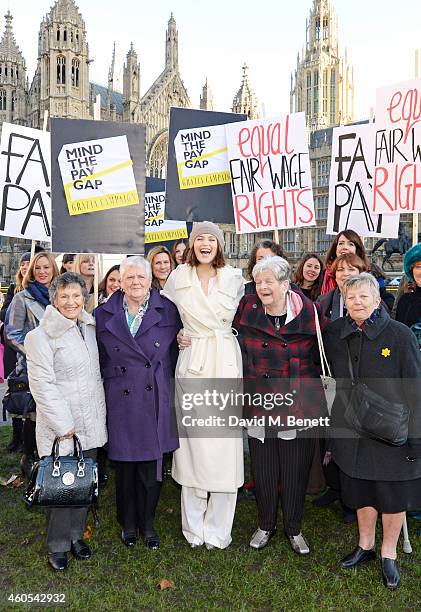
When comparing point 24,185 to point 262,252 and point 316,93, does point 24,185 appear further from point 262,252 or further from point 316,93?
point 316,93

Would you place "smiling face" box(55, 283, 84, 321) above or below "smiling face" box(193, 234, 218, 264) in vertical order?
below

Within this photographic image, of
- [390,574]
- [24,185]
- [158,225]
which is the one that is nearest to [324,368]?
[390,574]

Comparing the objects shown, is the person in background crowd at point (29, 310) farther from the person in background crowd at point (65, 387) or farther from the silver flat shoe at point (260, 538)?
the silver flat shoe at point (260, 538)

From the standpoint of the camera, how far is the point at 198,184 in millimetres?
6262

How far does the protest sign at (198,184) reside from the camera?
6.20 m

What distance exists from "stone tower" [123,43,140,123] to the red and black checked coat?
156 feet

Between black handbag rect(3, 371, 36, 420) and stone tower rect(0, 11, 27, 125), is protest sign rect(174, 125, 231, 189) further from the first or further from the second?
stone tower rect(0, 11, 27, 125)

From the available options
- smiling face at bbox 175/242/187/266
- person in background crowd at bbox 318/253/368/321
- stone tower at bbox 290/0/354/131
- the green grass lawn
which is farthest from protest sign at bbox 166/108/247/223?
stone tower at bbox 290/0/354/131

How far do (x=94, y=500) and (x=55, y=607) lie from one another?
60 centimetres

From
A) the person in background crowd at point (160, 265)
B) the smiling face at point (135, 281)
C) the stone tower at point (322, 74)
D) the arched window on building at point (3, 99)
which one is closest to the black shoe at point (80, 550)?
the smiling face at point (135, 281)

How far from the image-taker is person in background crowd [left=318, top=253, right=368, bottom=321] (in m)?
4.24

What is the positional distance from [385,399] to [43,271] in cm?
316

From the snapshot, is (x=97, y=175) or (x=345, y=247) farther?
(x=97, y=175)

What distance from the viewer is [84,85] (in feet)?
144
